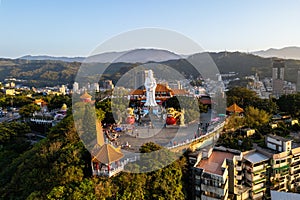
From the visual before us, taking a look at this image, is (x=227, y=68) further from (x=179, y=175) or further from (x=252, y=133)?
(x=179, y=175)

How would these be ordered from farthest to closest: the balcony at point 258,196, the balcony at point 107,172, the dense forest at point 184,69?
the dense forest at point 184,69
the balcony at point 258,196
the balcony at point 107,172

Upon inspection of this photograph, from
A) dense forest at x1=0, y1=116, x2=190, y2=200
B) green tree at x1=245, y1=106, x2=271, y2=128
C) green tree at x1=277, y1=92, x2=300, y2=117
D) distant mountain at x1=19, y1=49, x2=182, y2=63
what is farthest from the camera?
green tree at x1=277, y1=92, x2=300, y2=117

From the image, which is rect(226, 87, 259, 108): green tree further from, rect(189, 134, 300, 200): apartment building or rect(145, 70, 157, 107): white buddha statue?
rect(189, 134, 300, 200): apartment building

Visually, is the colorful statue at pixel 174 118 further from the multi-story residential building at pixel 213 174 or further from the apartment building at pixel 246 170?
the multi-story residential building at pixel 213 174

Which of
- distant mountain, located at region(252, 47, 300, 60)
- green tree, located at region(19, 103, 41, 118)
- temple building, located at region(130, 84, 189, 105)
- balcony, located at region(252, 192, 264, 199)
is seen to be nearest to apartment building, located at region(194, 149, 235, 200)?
balcony, located at region(252, 192, 264, 199)

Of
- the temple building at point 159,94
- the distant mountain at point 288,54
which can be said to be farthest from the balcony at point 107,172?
the distant mountain at point 288,54

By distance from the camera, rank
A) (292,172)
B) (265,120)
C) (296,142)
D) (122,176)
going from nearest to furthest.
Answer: (122,176), (292,172), (296,142), (265,120)

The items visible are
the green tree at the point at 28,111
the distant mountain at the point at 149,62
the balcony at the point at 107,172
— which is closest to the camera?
the balcony at the point at 107,172

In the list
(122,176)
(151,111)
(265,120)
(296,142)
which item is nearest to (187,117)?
(151,111)

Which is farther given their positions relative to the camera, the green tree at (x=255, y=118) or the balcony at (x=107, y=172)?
the green tree at (x=255, y=118)

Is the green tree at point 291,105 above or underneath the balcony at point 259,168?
above

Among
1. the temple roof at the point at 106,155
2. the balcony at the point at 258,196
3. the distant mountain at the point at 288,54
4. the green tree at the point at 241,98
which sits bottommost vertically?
the balcony at the point at 258,196
